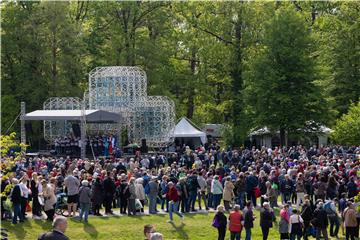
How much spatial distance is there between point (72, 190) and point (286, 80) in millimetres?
28654

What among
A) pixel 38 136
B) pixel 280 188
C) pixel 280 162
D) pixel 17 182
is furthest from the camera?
pixel 38 136

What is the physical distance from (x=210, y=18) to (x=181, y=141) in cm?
1210

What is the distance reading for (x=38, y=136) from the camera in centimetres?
5322

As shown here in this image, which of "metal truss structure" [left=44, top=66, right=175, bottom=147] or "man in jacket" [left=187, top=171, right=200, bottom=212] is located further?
"metal truss structure" [left=44, top=66, right=175, bottom=147]

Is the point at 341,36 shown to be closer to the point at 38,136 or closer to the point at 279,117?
the point at 279,117

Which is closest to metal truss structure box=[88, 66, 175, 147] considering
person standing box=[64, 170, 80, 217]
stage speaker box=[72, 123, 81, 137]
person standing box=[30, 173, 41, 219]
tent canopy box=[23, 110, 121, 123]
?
stage speaker box=[72, 123, 81, 137]

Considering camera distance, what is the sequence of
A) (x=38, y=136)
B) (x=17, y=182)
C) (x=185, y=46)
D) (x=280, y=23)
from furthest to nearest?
1. (x=185, y=46)
2. (x=38, y=136)
3. (x=280, y=23)
4. (x=17, y=182)

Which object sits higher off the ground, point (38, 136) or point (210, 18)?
point (210, 18)

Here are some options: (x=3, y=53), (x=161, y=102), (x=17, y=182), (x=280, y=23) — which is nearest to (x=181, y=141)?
(x=161, y=102)

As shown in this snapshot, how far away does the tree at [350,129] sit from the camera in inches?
1768

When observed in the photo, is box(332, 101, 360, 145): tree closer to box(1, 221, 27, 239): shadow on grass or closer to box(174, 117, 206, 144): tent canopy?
box(174, 117, 206, 144): tent canopy

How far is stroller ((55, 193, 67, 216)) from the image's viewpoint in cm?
2342

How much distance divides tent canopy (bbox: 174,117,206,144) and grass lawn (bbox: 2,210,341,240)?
23235 mm

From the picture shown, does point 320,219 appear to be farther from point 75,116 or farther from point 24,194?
point 75,116
